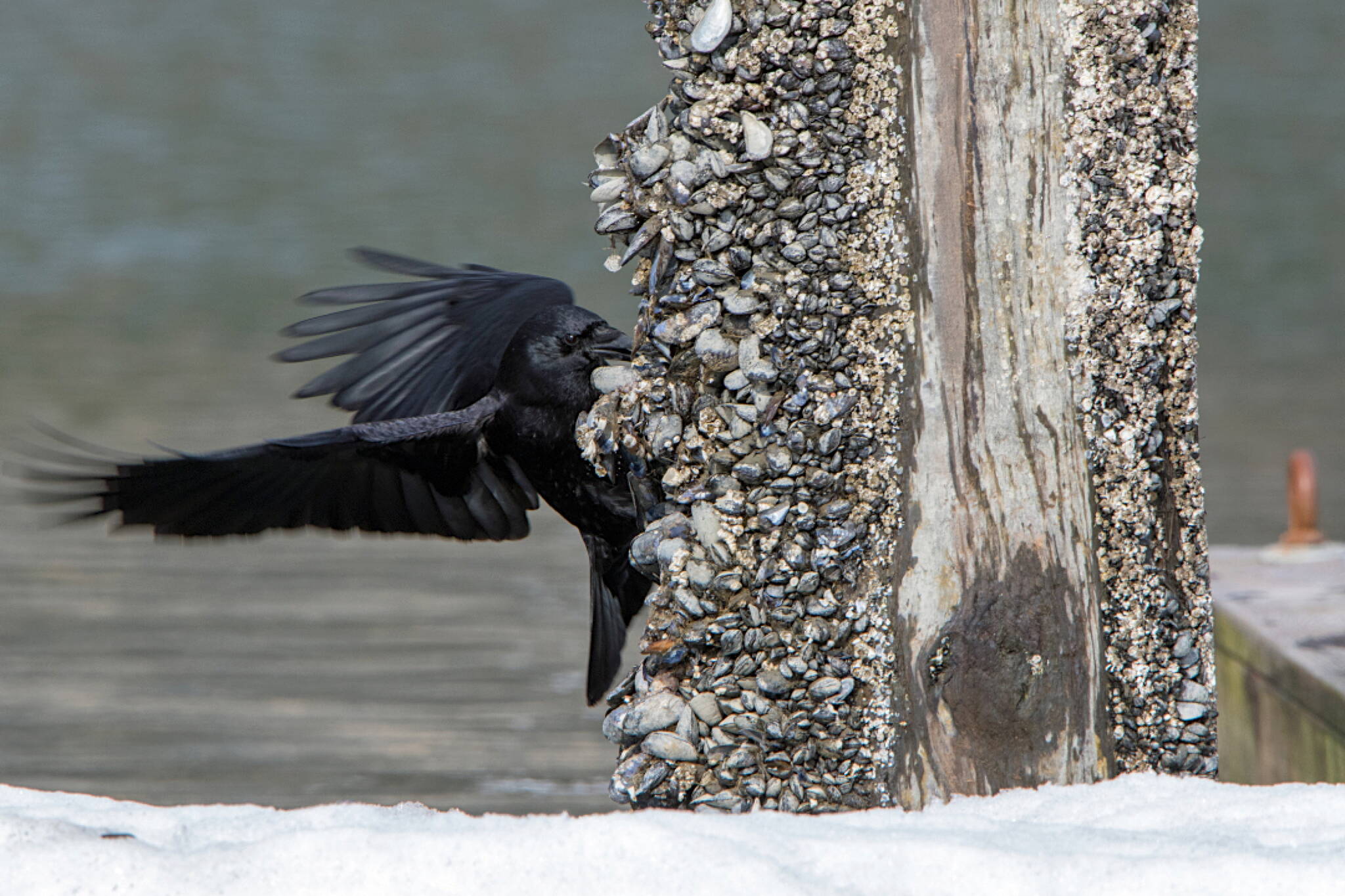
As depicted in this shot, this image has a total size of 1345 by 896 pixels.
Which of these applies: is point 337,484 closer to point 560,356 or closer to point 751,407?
point 560,356

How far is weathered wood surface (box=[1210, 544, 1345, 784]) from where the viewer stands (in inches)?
135

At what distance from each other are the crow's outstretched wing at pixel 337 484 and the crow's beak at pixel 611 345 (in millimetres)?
230

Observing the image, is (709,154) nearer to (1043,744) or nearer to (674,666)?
(674,666)

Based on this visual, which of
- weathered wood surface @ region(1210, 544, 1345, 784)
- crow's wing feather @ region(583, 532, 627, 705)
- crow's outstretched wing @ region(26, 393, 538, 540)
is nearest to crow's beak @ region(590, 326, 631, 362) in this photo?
crow's outstretched wing @ region(26, 393, 538, 540)

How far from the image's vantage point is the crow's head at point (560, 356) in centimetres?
313

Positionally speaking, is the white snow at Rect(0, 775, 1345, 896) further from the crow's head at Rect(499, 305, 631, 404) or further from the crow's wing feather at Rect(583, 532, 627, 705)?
the crow's wing feather at Rect(583, 532, 627, 705)

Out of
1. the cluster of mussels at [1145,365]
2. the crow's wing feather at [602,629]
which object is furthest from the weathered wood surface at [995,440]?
the crow's wing feather at [602,629]

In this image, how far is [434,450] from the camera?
10.4 ft

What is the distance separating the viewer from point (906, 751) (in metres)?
2.33

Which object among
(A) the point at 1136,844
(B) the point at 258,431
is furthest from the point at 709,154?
(B) the point at 258,431

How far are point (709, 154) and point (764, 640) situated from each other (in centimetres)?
71

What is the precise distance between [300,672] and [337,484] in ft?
10.4

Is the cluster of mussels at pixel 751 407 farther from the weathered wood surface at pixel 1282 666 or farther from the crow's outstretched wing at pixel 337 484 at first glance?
the weathered wood surface at pixel 1282 666

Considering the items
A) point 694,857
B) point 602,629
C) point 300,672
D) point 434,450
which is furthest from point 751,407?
A: point 300,672
